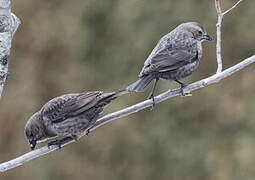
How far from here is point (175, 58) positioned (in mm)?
5398

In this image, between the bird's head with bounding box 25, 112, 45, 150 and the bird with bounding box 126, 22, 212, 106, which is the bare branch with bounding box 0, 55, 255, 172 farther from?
the bird's head with bounding box 25, 112, 45, 150

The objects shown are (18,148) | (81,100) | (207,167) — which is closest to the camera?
(81,100)

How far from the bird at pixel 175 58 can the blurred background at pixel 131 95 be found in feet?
10.9

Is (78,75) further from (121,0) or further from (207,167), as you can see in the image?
(207,167)

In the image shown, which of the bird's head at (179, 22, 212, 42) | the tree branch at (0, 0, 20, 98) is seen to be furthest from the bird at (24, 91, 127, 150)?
the tree branch at (0, 0, 20, 98)

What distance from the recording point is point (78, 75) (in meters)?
10.0

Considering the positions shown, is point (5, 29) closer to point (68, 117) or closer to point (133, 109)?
point (133, 109)

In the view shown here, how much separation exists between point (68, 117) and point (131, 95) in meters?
4.04

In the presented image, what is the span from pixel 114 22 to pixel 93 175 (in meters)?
2.17

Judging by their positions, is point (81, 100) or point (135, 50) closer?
point (81, 100)

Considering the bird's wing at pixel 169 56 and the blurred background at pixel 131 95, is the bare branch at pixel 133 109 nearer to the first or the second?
the bird's wing at pixel 169 56

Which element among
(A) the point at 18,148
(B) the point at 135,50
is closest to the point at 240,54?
(B) the point at 135,50

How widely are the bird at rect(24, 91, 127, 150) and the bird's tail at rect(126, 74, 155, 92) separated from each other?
25 cm

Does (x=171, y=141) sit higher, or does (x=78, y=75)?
(x=78, y=75)
